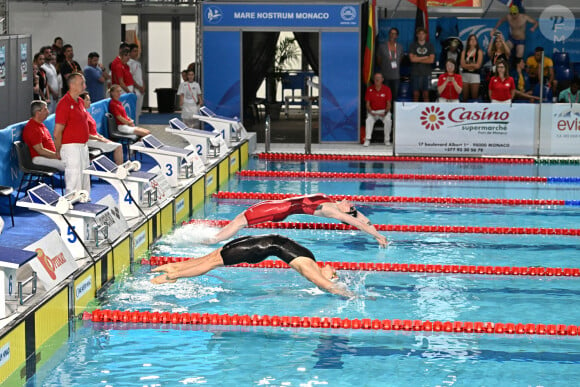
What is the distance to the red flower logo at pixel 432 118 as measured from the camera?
52.2 feet

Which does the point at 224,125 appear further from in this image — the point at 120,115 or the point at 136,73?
the point at 120,115

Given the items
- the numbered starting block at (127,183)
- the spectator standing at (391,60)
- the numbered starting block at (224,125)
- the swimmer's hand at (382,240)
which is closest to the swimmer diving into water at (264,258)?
the swimmer's hand at (382,240)

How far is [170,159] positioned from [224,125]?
12.4ft

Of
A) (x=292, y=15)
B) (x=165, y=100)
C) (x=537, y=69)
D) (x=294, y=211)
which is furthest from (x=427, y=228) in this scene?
(x=165, y=100)

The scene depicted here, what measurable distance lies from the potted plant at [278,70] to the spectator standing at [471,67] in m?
4.07

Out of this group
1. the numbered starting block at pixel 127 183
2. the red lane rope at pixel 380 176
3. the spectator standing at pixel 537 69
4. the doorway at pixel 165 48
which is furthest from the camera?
the doorway at pixel 165 48

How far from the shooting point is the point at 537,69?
709 inches

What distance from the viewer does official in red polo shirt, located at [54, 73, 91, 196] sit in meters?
9.92

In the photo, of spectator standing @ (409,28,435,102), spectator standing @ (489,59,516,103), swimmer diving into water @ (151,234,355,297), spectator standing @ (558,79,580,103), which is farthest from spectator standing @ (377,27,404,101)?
swimmer diving into water @ (151,234,355,297)

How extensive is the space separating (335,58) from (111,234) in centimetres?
927

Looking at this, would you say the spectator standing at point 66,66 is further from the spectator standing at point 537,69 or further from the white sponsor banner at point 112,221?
the spectator standing at point 537,69

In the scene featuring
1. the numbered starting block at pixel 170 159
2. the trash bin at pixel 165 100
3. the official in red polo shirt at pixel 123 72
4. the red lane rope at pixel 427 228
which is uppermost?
the official in red polo shirt at pixel 123 72

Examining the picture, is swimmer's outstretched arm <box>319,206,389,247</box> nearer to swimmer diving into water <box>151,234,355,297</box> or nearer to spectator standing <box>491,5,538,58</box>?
swimmer diving into water <box>151,234,355,297</box>

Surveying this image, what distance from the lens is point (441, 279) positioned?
28.8ft
